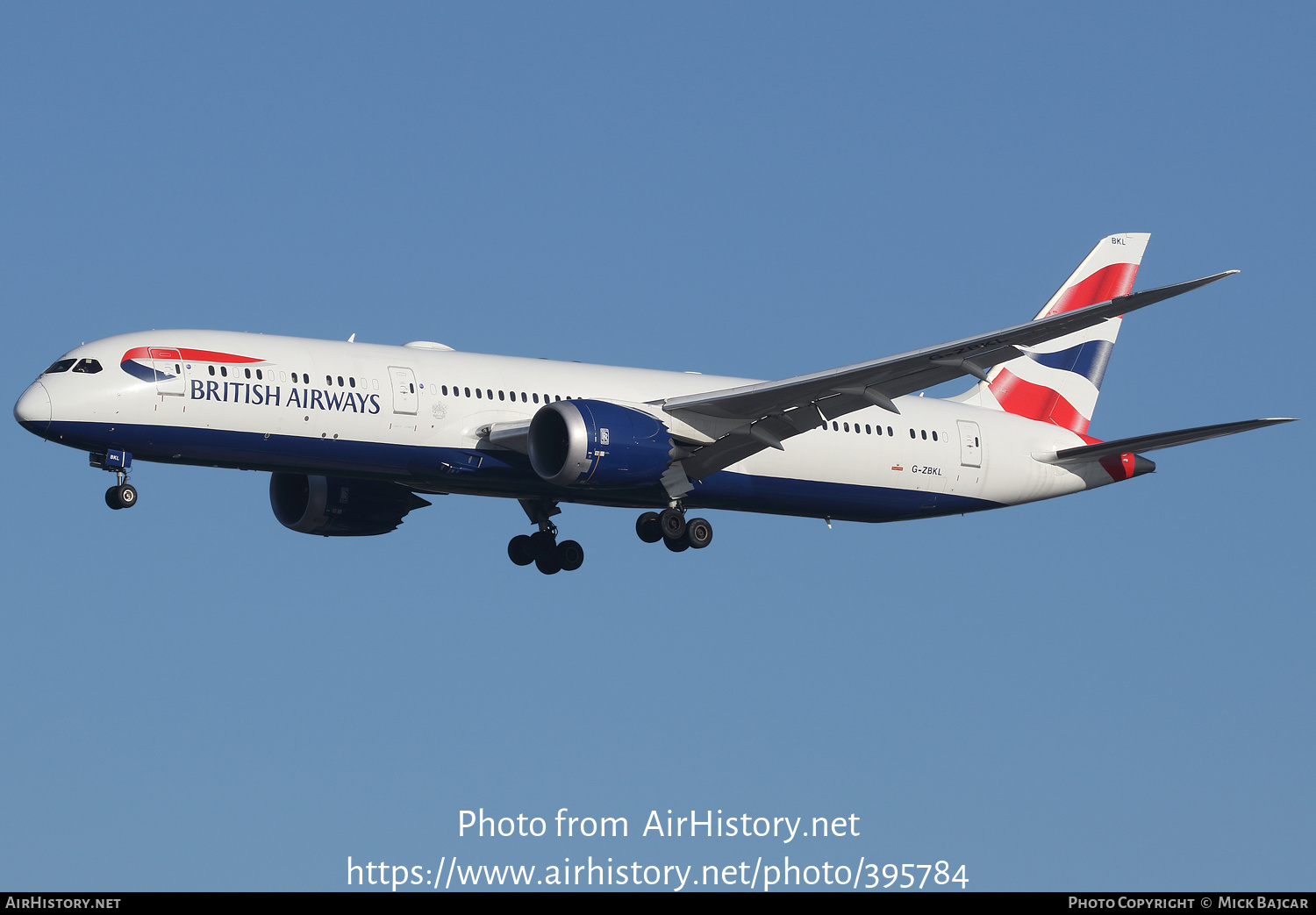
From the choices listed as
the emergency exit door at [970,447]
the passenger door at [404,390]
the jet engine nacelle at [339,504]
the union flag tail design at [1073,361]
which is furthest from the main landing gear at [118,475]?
the union flag tail design at [1073,361]

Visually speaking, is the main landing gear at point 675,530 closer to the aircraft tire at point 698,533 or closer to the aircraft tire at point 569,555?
the aircraft tire at point 698,533

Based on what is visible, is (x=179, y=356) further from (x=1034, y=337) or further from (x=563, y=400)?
(x=1034, y=337)

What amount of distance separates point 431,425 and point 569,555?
27.1ft

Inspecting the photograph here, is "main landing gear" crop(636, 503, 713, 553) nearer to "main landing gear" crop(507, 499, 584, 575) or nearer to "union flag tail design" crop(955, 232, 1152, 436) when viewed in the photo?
"main landing gear" crop(507, 499, 584, 575)

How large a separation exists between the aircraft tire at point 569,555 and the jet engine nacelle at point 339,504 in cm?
371

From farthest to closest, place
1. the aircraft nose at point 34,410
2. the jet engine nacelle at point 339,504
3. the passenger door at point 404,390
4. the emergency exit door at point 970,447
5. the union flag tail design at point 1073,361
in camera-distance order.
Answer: the union flag tail design at point 1073,361, the emergency exit door at point 970,447, the jet engine nacelle at point 339,504, the passenger door at point 404,390, the aircraft nose at point 34,410

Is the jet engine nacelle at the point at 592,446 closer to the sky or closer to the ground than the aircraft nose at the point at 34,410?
closer to the sky

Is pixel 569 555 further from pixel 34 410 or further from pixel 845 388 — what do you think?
pixel 34 410

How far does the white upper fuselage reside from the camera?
123ft

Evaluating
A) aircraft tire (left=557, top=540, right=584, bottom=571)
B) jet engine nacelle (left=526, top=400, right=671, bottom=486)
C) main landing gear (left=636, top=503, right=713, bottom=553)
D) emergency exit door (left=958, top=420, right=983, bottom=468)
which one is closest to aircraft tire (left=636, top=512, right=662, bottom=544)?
main landing gear (left=636, top=503, right=713, bottom=553)

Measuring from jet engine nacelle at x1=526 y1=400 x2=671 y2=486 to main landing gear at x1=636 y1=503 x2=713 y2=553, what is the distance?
238 cm

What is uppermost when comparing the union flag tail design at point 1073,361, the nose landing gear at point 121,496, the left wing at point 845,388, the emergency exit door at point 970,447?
the union flag tail design at point 1073,361

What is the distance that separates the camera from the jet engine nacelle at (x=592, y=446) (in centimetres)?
3931

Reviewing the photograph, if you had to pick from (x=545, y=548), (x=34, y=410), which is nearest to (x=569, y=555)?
(x=545, y=548)
